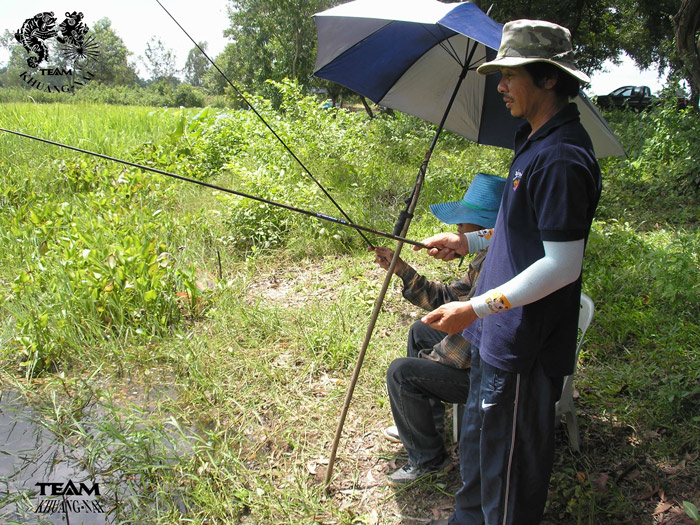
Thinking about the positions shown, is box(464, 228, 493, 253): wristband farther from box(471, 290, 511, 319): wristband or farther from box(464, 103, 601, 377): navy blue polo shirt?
box(471, 290, 511, 319): wristband

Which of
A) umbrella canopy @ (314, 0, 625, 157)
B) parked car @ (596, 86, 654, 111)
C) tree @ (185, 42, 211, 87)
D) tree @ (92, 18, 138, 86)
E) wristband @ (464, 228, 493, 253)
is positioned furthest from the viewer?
tree @ (185, 42, 211, 87)

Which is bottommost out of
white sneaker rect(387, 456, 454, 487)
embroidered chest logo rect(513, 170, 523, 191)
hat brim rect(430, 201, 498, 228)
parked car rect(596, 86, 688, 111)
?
Result: white sneaker rect(387, 456, 454, 487)

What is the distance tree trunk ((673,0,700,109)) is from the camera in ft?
21.1

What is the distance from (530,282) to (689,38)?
738 cm

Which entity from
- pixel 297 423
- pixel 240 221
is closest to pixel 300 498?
pixel 297 423

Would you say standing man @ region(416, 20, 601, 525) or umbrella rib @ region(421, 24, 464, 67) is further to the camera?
umbrella rib @ region(421, 24, 464, 67)

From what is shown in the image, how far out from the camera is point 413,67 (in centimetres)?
263

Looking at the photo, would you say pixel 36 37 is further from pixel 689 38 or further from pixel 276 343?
pixel 689 38

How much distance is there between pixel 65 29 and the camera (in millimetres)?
4695

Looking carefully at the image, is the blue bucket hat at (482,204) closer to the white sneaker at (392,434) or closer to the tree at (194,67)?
the white sneaker at (392,434)

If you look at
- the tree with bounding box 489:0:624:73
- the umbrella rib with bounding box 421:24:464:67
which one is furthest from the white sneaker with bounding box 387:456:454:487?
the tree with bounding box 489:0:624:73

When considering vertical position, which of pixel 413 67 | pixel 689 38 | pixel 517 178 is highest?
pixel 689 38

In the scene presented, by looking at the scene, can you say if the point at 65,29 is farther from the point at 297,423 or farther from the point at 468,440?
the point at 468,440

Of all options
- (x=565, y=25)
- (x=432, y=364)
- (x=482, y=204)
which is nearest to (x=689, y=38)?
(x=482, y=204)
